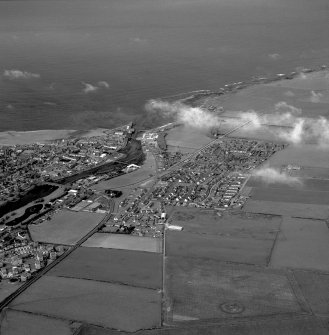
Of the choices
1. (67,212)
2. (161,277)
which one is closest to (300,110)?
(67,212)

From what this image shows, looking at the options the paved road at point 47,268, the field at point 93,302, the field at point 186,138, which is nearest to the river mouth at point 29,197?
the paved road at point 47,268

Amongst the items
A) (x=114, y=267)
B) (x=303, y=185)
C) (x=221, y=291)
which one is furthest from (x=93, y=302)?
(x=303, y=185)

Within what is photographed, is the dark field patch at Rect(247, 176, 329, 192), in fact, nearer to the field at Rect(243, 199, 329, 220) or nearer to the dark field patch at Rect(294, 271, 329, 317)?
the field at Rect(243, 199, 329, 220)

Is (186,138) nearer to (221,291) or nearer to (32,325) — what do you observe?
(221,291)

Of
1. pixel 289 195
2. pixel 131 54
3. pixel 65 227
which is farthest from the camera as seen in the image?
pixel 131 54

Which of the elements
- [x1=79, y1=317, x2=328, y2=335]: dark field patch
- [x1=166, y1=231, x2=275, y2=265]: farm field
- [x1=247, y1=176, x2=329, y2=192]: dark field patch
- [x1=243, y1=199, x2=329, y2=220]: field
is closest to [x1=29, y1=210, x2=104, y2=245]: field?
[x1=166, y1=231, x2=275, y2=265]: farm field

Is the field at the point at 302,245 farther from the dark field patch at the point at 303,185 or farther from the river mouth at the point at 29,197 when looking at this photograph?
the river mouth at the point at 29,197
